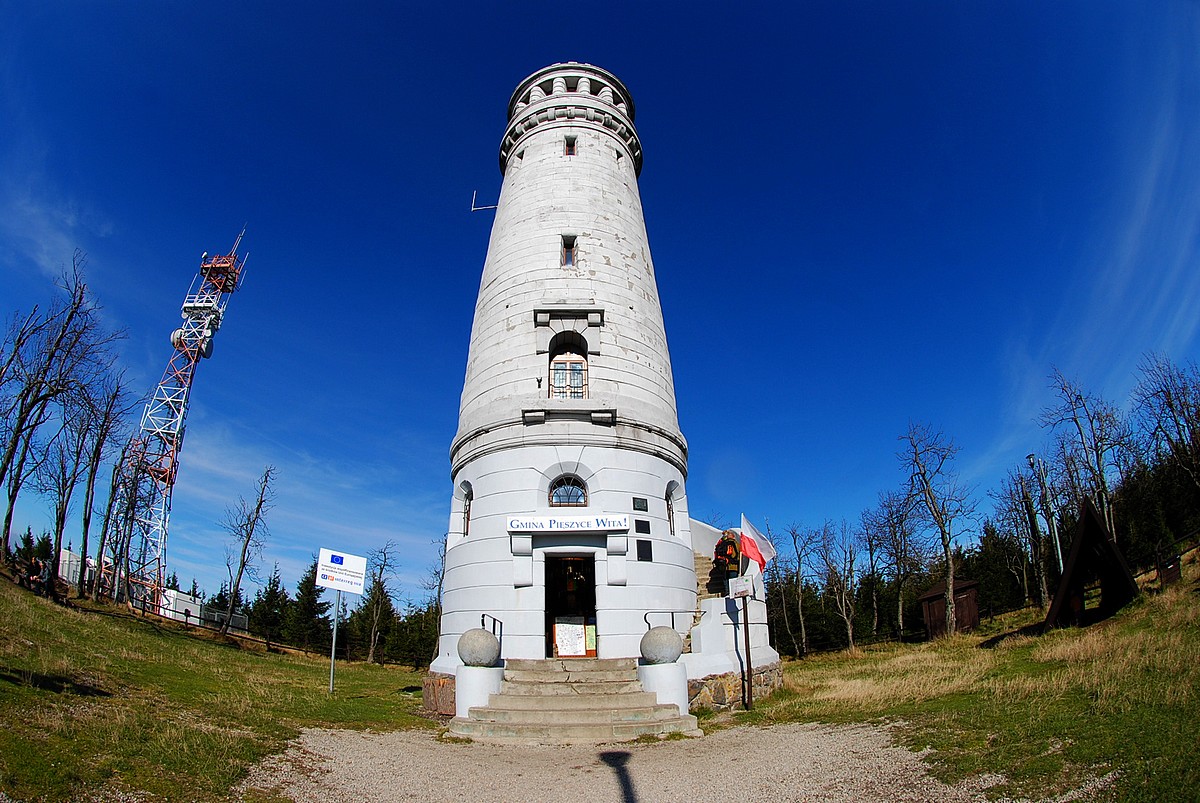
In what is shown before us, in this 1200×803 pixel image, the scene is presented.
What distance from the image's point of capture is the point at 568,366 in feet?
55.6

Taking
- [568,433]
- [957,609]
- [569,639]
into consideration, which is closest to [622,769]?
[569,639]

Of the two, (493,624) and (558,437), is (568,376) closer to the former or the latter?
(558,437)

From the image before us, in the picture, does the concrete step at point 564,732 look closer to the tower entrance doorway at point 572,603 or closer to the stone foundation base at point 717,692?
the stone foundation base at point 717,692

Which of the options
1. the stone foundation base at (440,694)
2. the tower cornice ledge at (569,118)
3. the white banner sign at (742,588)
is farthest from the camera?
the tower cornice ledge at (569,118)

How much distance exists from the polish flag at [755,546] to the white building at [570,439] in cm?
123

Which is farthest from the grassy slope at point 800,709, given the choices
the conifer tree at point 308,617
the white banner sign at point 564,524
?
the conifer tree at point 308,617

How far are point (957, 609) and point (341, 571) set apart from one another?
94.5 ft

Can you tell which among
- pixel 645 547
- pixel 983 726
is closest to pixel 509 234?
pixel 645 547

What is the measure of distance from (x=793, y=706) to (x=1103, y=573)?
35.3 feet

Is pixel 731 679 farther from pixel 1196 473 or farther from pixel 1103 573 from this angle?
pixel 1196 473

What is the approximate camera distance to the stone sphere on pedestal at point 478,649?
477 inches

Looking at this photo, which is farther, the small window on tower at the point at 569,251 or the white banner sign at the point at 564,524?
the small window on tower at the point at 569,251

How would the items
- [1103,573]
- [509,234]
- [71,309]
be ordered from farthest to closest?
1. [71,309]
2. [509,234]
3. [1103,573]

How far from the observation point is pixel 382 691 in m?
17.9
